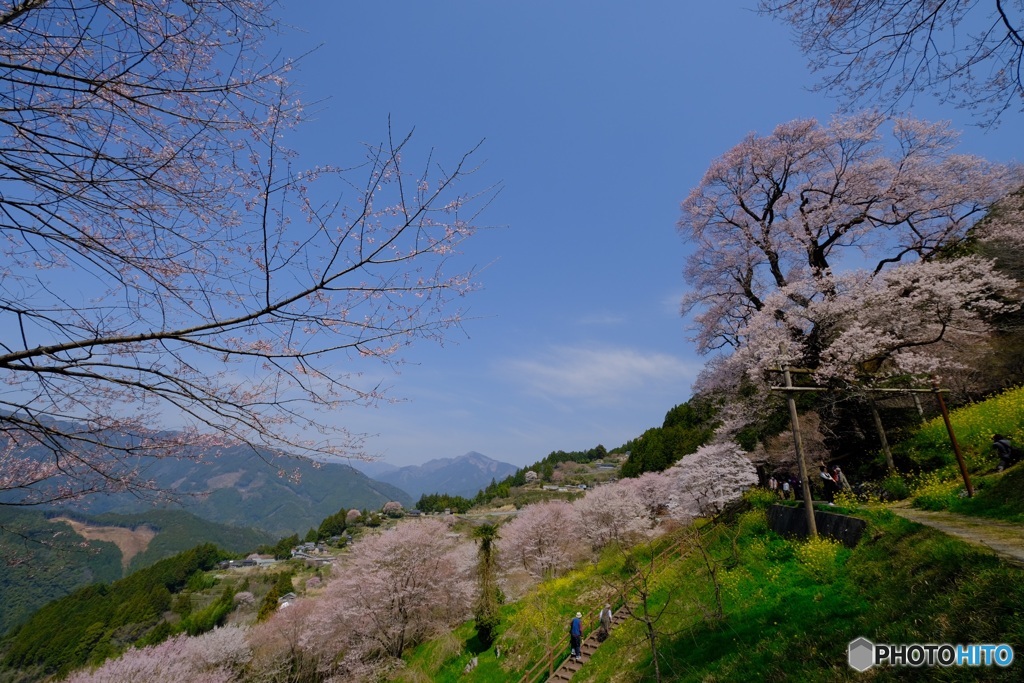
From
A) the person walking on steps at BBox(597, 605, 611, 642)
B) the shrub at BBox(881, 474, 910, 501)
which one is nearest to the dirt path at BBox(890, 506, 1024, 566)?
the shrub at BBox(881, 474, 910, 501)

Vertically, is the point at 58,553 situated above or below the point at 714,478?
above

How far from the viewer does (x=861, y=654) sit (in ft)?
17.5

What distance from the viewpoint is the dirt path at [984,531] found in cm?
583

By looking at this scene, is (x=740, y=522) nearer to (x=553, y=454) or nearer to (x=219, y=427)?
(x=219, y=427)

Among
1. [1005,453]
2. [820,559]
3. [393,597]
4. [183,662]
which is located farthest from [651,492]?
[183,662]

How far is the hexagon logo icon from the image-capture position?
514 centimetres

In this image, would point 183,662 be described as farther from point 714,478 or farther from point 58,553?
point 714,478

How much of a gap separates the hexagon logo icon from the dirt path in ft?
6.77

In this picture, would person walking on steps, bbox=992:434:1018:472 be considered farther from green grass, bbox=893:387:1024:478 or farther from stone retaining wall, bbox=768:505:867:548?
stone retaining wall, bbox=768:505:867:548

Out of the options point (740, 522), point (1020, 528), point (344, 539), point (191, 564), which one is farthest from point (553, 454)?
point (1020, 528)

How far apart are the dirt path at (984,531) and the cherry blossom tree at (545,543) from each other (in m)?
26.5

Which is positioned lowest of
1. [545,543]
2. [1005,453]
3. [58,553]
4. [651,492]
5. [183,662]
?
[183,662]

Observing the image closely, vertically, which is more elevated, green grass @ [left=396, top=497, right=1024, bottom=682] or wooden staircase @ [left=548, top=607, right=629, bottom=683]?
green grass @ [left=396, top=497, right=1024, bottom=682]

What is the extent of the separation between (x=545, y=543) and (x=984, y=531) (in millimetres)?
29532
